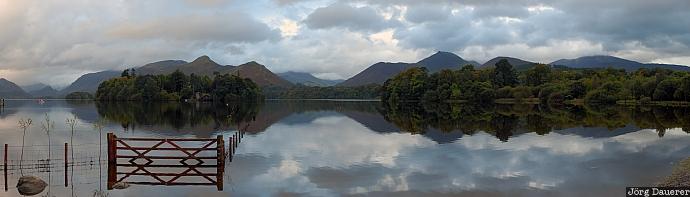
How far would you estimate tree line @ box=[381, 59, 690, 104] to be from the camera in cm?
13625

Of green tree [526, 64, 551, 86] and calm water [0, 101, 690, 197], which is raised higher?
green tree [526, 64, 551, 86]

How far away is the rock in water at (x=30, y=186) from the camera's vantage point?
24.1 meters

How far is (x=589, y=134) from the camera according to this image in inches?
2218

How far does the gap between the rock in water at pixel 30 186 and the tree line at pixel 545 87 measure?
137678 millimetres

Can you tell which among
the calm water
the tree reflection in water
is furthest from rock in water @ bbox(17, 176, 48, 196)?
the tree reflection in water

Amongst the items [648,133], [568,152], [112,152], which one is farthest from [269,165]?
[648,133]

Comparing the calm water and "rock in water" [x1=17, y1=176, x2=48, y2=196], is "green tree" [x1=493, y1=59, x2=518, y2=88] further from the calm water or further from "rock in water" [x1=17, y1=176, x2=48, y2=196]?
"rock in water" [x1=17, y1=176, x2=48, y2=196]

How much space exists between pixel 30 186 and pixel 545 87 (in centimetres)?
16209

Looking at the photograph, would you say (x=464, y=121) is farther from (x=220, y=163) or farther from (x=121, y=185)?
(x=121, y=185)

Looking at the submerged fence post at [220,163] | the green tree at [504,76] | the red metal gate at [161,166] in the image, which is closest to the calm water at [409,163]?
the submerged fence post at [220,163]

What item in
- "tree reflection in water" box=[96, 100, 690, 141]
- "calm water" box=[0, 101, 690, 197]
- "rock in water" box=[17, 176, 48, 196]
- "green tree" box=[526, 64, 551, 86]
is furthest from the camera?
"green tree" box=[526, 64, 551, 86]

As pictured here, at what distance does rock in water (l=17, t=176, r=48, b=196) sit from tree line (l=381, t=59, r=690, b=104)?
137678 mm

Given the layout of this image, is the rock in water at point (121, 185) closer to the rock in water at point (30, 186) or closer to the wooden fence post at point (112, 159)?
the wooden fence post at point (112, 159)

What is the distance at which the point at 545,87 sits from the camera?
16725cm
